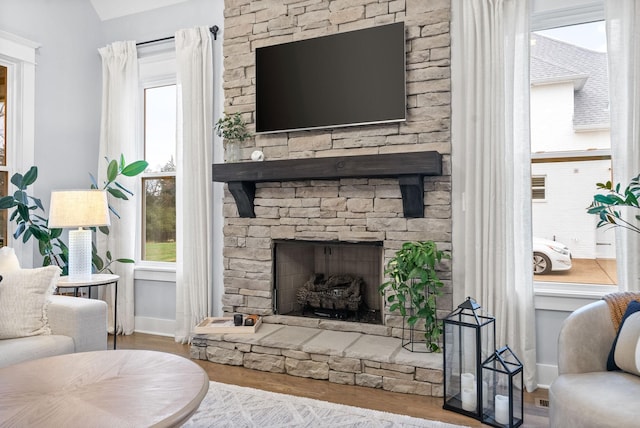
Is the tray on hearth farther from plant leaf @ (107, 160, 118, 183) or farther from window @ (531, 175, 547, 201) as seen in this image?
window @ (531, 175, 547, 201)

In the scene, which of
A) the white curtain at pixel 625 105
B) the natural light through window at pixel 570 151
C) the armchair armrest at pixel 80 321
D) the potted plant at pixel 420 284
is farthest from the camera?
the natural light through window at pixel 570 151

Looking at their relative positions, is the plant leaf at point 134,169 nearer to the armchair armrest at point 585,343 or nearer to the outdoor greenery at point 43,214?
the outdoor greenery at point 43,214

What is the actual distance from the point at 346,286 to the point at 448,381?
47.9 inches

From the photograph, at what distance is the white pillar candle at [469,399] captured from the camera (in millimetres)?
2400

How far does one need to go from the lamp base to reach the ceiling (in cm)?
222

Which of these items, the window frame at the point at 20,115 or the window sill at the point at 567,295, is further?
the window frame at the point at 20,115

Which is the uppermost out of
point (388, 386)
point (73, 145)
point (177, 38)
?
point (177, 38)

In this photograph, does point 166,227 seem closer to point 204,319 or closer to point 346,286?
point 204,319

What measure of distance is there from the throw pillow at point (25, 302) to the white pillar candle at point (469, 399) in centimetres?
229

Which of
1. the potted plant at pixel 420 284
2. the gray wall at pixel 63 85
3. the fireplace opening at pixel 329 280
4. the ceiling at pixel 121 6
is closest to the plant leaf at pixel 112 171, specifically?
the gray wall at pixel 63 85

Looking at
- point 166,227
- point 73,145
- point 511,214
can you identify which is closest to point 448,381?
point 511,214

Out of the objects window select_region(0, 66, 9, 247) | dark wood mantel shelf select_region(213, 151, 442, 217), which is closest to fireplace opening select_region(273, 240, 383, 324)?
dark wood mantel shelf select_region(213, 151, 442, 217)

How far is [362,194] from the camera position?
3.30 meters

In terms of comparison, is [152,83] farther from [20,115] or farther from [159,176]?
[20,115]
